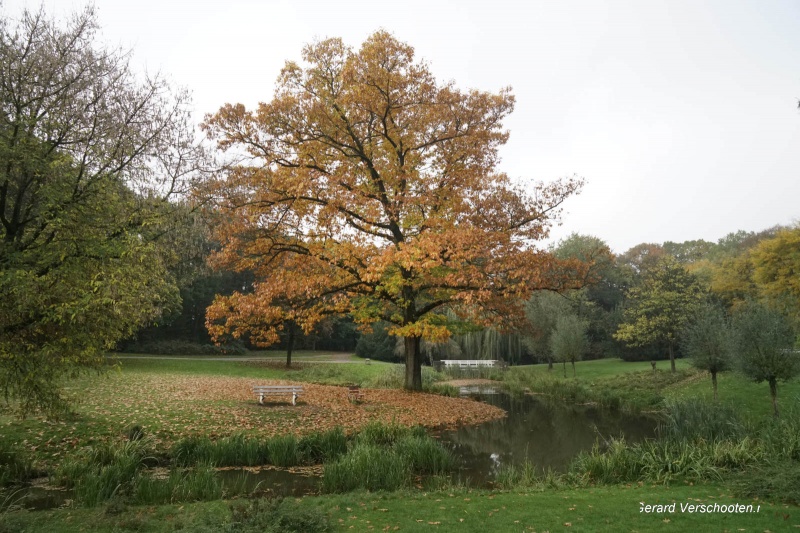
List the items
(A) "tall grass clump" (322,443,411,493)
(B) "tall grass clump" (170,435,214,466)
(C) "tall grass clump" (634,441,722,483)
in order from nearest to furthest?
(A) "tall grass clump" (322,443,411,493)
(C) "tall grass clump" (634,441,722,483)
(B) "tall grass clump" (170,435,214,466)

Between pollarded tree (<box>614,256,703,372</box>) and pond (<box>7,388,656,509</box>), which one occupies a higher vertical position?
Answer: pollarded tree (<box>614,256,703,372</box>)

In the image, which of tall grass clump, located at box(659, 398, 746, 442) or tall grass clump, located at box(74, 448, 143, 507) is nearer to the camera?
tall grass clump, located at box(74, 448, 143, 507)

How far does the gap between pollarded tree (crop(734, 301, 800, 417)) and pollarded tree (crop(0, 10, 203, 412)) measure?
16.7 meters

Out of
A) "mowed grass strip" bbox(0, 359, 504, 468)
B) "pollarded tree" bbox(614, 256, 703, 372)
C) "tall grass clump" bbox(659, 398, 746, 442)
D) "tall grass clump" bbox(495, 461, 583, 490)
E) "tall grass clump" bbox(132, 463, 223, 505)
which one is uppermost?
"pollarded tree" bbox(614, 256, 703, 372)

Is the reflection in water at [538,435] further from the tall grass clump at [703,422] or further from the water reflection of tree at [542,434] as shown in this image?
the tall grass clump at [703,422]

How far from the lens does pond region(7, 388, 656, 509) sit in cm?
884

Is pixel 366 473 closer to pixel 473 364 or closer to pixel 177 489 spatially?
pixel 177 489

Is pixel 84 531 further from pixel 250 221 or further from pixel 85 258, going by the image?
pixel 250 221

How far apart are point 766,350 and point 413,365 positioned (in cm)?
1170

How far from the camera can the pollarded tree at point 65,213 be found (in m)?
7.14

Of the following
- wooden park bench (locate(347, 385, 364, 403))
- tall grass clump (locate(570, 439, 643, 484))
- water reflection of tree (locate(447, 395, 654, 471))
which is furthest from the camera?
wooden park bench (locate(347, 385, 364, 403))

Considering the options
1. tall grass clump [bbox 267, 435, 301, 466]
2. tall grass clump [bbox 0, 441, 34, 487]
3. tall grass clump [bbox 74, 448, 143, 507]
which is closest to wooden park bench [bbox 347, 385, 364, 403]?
tall grass clump [bbox 267, 435, 301, 466]

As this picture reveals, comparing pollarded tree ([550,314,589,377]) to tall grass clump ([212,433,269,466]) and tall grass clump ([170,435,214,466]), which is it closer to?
tall grass clump ([212,433,269,466])

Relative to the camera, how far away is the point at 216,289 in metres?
45.5
